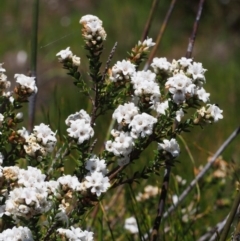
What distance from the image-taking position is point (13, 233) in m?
0.91

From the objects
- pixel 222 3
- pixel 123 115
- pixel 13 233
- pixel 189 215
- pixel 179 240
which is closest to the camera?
A: pixel 13 233

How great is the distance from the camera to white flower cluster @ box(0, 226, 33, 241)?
0.90m

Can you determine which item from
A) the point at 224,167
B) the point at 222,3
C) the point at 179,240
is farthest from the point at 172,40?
the point at 179,240

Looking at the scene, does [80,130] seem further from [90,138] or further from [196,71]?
[196,71]

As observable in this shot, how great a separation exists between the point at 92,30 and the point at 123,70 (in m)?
0.08

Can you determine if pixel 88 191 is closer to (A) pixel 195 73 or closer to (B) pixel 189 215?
(A) pixel 195 73

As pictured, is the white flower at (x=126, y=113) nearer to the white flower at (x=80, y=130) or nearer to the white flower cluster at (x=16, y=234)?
the white flower at (x=80, y=130)

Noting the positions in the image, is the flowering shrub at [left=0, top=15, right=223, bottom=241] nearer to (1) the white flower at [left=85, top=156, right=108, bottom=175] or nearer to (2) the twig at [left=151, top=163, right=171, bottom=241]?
(1) the white flower at [left=85, top=156, right=108, bottom=175]

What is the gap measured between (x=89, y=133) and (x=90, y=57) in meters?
0.16

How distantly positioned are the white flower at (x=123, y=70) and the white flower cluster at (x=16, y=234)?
0.29 meters

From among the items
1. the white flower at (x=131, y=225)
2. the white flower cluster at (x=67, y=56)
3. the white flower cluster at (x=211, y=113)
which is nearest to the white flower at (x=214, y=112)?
the white flower cluster at (x=211, y=113)

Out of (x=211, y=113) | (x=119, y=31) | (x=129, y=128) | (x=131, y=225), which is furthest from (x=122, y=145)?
(x=119, y=31)

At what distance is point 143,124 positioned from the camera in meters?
0.98

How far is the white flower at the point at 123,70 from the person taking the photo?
106cm
